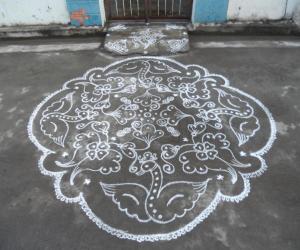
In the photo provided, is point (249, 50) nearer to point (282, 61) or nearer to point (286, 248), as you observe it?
point (282, 61)

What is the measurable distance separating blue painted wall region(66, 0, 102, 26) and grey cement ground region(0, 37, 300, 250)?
38.1 inches

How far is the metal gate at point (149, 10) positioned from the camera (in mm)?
4797

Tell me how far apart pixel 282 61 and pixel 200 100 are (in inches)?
57.2

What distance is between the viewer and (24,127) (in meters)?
3.26

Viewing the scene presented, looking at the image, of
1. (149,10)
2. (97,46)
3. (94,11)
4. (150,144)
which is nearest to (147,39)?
(149,10)

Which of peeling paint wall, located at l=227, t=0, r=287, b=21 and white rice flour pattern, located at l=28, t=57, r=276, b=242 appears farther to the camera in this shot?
peeling paint wall, located at l=227, t=0, r=287, b=21

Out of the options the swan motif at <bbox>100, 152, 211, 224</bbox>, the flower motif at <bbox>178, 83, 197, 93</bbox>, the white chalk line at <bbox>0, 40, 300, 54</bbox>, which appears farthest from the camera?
the white chalk line at <bbox>0, 40, 300, 54</bbox>

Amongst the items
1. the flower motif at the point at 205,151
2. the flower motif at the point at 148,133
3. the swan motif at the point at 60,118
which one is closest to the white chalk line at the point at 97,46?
the swan motif at the point at 60,118

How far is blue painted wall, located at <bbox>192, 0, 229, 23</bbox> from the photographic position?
4473 mm

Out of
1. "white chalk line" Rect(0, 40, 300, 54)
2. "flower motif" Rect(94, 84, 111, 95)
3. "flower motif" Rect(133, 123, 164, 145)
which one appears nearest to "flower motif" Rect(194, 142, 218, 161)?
"flower motif" Rect(133, 123, 164, 145)

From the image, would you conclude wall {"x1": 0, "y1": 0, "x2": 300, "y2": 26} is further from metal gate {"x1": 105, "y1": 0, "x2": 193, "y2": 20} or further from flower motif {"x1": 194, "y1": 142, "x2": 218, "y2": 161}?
flower motif {"x1": 194, "y1": 142, "x2": 218, "y2": 161}

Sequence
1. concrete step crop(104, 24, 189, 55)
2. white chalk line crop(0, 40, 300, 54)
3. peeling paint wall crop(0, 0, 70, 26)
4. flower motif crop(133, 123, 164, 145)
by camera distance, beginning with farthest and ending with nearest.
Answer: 1. peeling paint wall crop(0, 0, 70, 26)
2. white chalk line crop(0, 40, 300, 54)
3. concrete step crop(104, 24, 189, 55)
4. flower motif crop(133, 123, 164, 145)

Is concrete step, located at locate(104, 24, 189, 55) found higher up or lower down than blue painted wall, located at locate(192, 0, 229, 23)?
lower down

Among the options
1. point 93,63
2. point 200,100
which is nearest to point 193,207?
point 200,100
